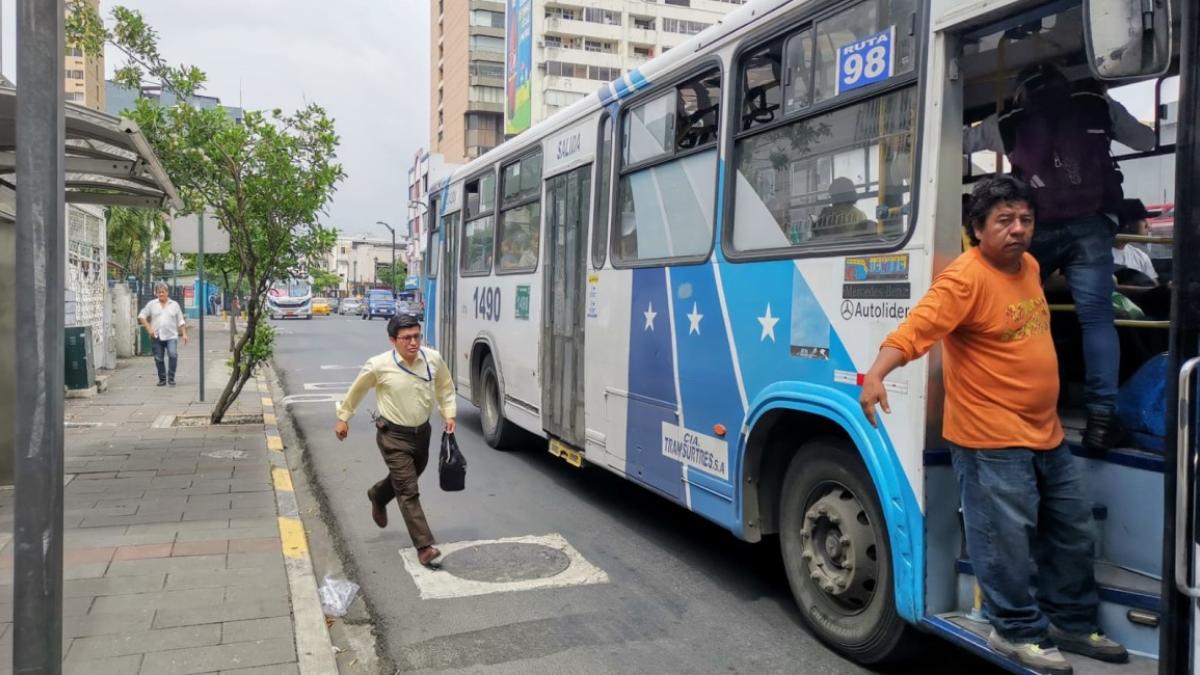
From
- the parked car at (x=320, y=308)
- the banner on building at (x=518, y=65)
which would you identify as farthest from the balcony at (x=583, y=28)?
the parked car at (x=320, y=308)

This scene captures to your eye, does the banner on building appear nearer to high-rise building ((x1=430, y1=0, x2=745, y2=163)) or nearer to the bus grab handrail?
high-rise building ((x1=430, y1=0, x2=745, y2=163))

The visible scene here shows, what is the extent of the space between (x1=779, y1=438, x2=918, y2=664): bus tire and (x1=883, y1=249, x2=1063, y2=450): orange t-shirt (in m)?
0.72

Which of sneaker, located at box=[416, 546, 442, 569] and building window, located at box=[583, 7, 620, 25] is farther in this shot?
building window, located at box=[583, 7, 620, 25]

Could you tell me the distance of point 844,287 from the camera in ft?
13.0

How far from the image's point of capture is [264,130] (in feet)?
33.7

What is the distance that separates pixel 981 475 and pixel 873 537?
78 centimetres

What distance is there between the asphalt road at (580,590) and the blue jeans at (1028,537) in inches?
37.8

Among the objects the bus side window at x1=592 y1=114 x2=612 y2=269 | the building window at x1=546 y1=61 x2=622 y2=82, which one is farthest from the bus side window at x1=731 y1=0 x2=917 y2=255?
the building window at x1=546 y1=61 x2=622 y2=82

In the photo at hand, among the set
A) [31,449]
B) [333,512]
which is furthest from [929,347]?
[333,512]

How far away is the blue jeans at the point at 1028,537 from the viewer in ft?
10.6

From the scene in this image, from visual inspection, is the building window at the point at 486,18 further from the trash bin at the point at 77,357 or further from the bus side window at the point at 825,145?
the bus side window at the point at 825,145

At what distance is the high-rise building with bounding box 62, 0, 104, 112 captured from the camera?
1014 cm

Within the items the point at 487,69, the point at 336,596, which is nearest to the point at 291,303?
the point at 487,69

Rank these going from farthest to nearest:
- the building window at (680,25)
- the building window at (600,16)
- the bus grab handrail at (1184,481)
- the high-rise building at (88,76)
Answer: the building window at (680,25)
the building window at (600,16)
the high-rise building at (88,76)
the bus grab handrail at (1184,481)
